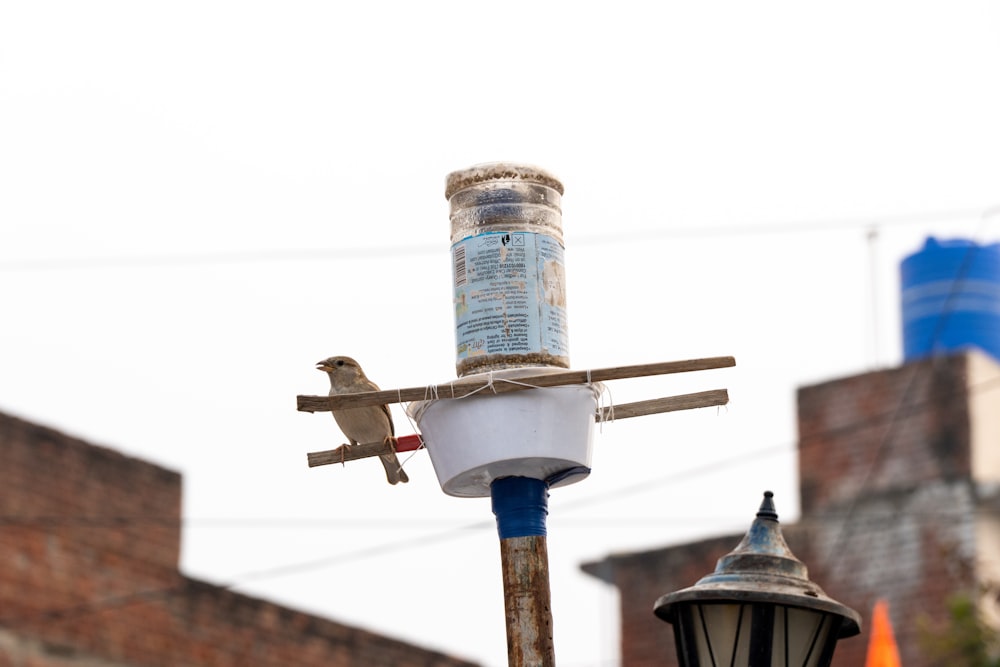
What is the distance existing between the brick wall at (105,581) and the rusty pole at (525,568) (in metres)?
10.6

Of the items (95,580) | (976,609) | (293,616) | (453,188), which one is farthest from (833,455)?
(453,188)

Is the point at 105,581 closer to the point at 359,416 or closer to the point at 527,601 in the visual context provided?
the point at 359,416

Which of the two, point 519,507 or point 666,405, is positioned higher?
point 666,405

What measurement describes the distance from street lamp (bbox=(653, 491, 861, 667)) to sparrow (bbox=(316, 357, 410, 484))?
1.13 m

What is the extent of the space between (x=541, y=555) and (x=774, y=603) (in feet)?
2.18

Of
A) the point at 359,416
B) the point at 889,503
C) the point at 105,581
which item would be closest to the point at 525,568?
the point at 359,416

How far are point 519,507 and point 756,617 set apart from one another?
2.41 ft

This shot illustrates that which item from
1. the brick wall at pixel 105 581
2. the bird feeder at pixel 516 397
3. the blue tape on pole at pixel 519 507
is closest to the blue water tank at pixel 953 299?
the brick wall at pixel 105 581

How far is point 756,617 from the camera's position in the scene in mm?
5395

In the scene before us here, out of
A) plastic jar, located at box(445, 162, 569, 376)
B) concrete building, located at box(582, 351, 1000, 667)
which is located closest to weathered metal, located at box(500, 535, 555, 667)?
plastic jar, located at box(445, 162, 569, 376)

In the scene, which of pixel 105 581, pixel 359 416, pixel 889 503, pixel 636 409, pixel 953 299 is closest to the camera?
pixel 636 409

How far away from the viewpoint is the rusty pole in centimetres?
536

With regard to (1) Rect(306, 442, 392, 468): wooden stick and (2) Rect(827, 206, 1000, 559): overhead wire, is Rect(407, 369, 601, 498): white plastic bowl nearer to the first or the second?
(1) Rect(306, 442, 392, 468): wooden stick

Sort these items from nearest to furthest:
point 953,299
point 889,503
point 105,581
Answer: point 105,581, point 889,503, point 953,299
